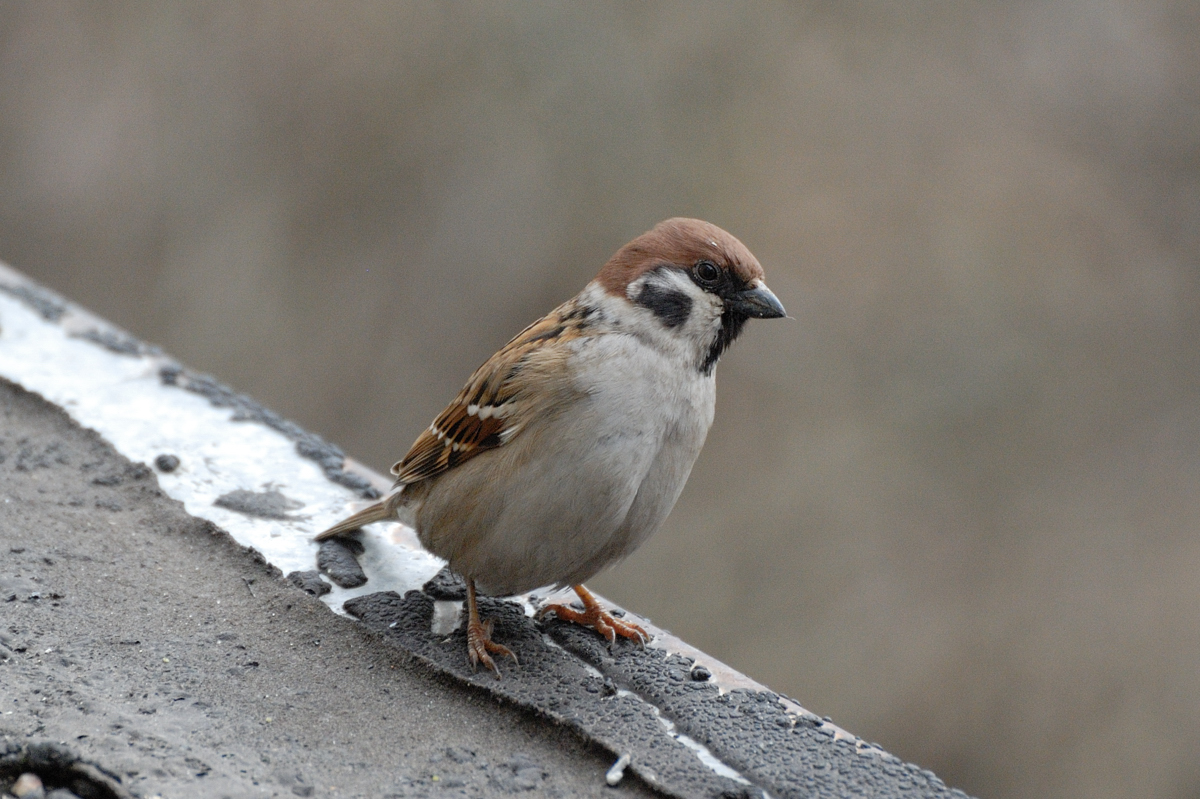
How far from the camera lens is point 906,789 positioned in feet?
6.95

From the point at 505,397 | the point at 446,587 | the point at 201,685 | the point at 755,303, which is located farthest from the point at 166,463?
the point at 755,303

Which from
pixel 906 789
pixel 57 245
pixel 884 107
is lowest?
pixel 57 245

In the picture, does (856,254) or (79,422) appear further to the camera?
(856,254)

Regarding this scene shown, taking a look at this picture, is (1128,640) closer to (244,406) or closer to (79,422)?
(244,406)

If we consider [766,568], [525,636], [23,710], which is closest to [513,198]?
[766,568]

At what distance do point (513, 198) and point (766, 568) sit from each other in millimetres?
3258

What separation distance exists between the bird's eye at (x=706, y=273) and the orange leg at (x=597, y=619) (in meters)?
0.78

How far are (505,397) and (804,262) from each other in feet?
19.1

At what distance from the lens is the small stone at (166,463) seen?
10.3 ft

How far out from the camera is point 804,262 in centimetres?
811

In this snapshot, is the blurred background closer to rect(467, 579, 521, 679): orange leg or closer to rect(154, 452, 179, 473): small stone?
rect(154, 452, 179, 473): small stone

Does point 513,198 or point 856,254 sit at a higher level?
point 856,254

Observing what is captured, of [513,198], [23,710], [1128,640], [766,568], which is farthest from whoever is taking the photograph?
[513,198]

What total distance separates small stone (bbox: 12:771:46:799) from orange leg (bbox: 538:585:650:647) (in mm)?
1198
